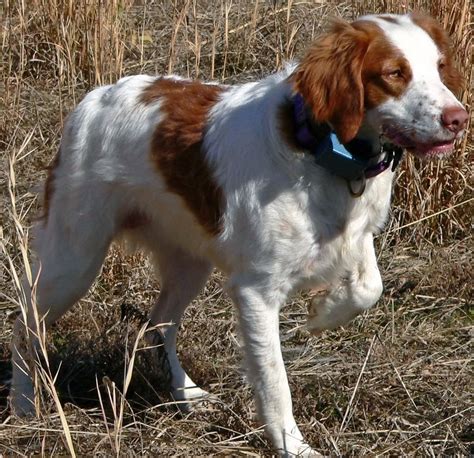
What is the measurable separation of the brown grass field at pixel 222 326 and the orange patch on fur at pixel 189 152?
48 centimetres

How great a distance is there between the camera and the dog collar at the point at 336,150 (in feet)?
10.9

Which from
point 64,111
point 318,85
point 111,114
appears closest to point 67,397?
point 111,114

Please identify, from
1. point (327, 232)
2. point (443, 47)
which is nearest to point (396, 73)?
point (443, 47)

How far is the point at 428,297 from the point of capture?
4.71 meters

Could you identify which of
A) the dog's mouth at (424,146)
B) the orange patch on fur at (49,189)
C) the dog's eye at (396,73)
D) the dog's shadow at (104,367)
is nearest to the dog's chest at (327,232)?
the dog's mouth at (424,146)

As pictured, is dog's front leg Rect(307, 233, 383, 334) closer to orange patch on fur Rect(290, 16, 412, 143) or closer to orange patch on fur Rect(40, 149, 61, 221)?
orange patch on fur Rect(290, 16, 412, 143)

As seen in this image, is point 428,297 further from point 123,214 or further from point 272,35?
point 272,35

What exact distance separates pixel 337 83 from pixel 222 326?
151 centimetres

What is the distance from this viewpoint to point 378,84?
322 cm

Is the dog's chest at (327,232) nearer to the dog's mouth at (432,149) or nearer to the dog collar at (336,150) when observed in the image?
the dog collar at (336,150)

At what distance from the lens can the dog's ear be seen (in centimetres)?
319

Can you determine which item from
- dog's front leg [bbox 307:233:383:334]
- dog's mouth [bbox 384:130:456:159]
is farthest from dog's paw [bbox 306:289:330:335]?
dog's mouth [bbox 384:130:456:159]

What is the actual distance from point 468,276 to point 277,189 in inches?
65.8

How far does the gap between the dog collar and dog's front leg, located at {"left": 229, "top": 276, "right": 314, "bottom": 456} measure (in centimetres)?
41
